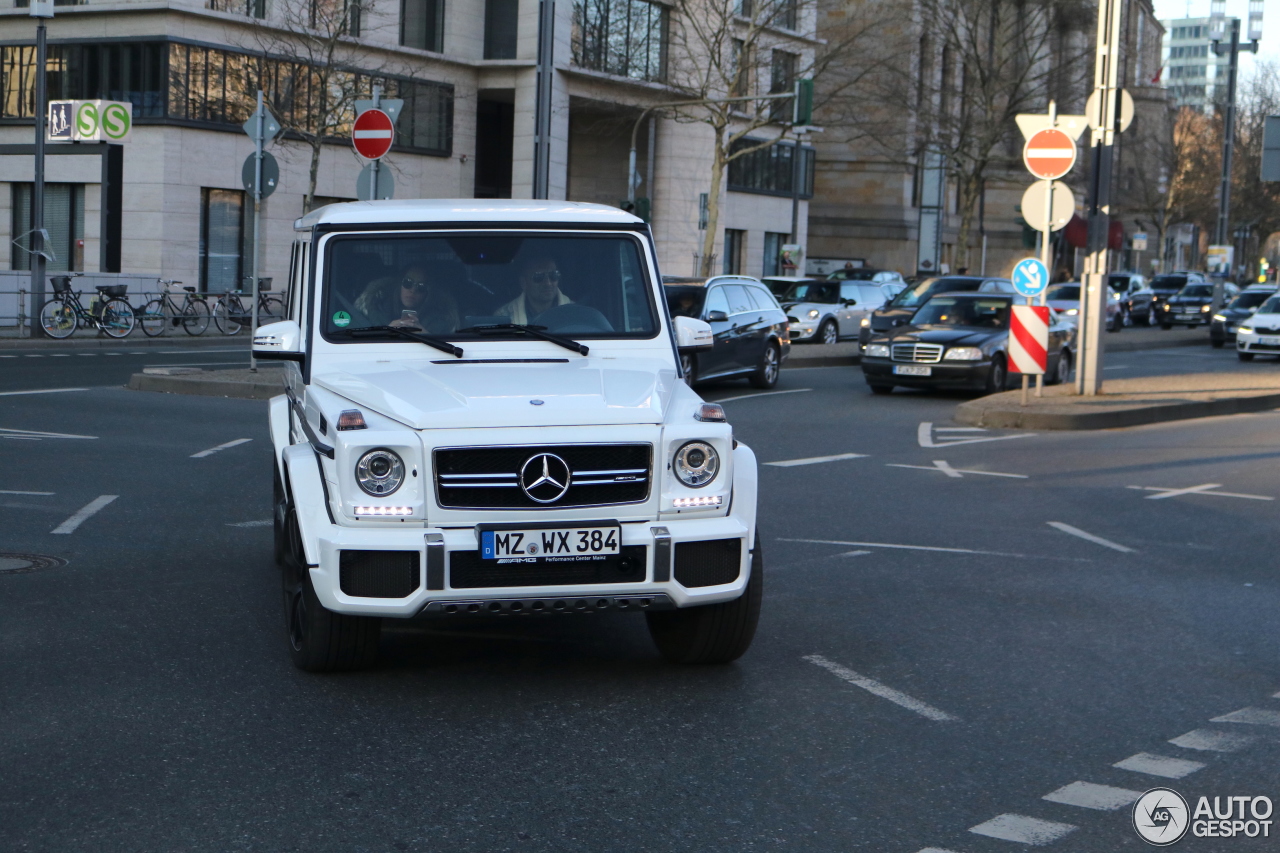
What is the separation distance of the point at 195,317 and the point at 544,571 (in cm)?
2783

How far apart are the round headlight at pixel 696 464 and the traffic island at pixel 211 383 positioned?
1277 cm

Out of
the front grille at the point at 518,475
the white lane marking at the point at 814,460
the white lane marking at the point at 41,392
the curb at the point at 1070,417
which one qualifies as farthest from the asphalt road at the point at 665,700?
the white lane marking at the point at 41,392

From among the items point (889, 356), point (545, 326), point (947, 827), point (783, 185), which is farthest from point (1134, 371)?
point (783, 185)

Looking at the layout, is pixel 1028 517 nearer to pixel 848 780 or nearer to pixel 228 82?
pixel 848 780

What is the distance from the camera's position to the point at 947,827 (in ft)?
14.8

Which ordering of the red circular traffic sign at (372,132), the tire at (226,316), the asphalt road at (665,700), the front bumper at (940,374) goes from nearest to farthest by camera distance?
the asphalt road at (665,700) < the red circular traffic sign at (372,132) < the front bumper at (940,374) < the tire at (226,316)

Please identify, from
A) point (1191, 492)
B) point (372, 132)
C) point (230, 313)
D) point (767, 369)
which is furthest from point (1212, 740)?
point (230, 313)

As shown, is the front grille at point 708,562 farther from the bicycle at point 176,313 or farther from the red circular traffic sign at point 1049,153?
the bicycle at point 176,313

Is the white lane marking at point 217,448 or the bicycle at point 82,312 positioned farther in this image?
the bicycle at point 82,312

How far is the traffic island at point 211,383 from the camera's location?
60.2 feet

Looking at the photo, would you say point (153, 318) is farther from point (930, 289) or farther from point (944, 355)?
point (944, 355)

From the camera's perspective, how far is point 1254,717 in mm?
5816

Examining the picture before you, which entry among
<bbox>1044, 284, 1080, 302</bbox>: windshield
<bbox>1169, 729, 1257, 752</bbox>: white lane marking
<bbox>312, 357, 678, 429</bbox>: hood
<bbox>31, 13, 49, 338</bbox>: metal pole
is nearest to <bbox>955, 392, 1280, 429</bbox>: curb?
<bbox>312, 357, 678, 429</bbox>: hood

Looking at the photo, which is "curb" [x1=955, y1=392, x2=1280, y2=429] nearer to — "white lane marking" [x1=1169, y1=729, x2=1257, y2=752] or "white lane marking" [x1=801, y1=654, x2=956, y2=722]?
"white lane marking" [x1=801, y1=654, x2=956, y2=722]
